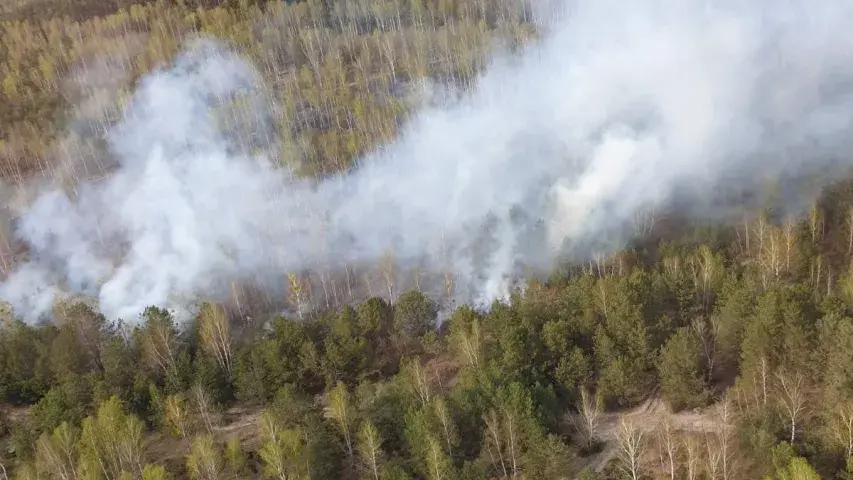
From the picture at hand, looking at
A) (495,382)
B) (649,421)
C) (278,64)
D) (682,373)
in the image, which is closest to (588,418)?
(495,382)

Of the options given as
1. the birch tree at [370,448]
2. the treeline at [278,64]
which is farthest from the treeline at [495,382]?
the treeline at [278,64]

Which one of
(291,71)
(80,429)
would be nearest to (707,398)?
(80,429)

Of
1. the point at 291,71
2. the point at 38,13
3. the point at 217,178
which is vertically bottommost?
the point at 217,178

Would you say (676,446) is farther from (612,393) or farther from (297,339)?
(297,339)

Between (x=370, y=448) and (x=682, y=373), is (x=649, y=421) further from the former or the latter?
(x=370, y=448)

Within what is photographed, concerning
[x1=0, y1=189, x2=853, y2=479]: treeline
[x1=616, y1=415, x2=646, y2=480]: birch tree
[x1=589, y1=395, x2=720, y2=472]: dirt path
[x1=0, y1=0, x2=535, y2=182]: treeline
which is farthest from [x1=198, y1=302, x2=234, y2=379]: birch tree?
[x1=0, y1=0, x2=535, y2=182]: treeline

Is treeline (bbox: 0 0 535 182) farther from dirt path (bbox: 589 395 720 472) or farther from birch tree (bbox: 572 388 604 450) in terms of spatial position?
dirt path (bbox: 589 395 720 472)
